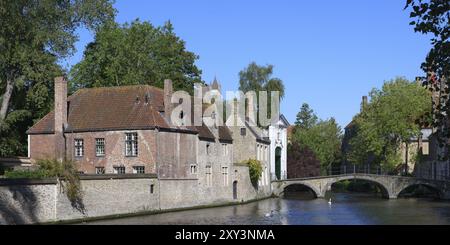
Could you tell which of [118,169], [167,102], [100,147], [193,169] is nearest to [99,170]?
[118,169]

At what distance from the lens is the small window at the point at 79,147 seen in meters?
35.7

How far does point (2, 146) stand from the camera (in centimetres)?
3853

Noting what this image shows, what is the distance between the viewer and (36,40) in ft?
111

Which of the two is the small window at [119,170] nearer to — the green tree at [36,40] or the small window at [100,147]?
the small window at [100,147]

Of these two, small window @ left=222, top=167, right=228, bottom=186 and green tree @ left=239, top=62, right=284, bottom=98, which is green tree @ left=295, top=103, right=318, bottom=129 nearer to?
green tree @ left=239, top=62, right=284, bottom=98

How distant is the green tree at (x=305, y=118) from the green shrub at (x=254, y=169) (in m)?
34.9

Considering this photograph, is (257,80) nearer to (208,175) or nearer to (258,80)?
(258,80)

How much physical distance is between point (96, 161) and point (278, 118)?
2772 centimetres

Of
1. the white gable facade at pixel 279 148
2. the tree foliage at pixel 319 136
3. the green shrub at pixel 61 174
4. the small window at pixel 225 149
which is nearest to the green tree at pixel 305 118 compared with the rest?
the tree foliage at pixel 319 136

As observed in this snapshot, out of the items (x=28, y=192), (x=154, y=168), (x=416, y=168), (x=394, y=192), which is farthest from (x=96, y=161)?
(x=416, y=168)

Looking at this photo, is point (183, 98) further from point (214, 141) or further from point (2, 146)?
point (2, 146)

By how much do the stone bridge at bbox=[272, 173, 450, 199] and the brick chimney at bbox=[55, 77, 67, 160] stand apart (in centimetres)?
2318

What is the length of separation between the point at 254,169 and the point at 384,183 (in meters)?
13.1
